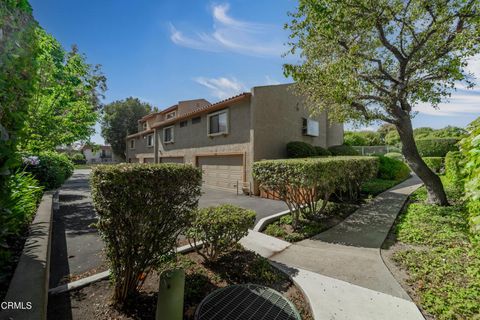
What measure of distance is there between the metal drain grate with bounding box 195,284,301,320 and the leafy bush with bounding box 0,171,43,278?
98.1 inches

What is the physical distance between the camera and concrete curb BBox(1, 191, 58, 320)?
6.62 ft

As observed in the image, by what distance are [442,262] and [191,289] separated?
4801mm

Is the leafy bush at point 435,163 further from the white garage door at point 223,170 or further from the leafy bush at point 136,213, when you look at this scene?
the leafy bush at point 136,213

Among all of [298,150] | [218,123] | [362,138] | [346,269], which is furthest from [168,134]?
[362,138]

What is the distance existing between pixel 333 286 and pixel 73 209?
931 centimetres

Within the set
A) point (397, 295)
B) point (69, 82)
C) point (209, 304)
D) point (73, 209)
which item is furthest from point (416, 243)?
point (69, 82)

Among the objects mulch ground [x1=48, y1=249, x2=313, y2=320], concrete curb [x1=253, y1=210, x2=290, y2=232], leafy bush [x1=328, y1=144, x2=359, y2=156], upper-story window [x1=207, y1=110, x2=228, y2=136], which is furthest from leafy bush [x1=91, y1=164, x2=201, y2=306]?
leafy bush [x1=328, y1=144, x2=359, y2=156]

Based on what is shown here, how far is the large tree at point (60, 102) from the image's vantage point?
7.73 metres

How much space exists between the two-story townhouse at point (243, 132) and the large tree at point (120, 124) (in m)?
22.0

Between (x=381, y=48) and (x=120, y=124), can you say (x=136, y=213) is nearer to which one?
(x=381, y=48)

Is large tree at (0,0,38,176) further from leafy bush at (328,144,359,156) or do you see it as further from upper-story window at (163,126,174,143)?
leafy bush at (328,144,359,156)

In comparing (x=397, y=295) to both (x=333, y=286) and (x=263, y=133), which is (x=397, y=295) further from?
(x=263, y=133)

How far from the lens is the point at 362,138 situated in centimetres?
2902

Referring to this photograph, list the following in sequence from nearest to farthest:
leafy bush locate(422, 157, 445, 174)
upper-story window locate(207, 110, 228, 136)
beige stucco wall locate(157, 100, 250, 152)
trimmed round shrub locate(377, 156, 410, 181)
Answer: beige stucco wall locate(157, 100, 250, 152) < upper-story window locate(207, 110, 228, 136) < trimmed round shrub locate(377, 156, 410, 181) < leafy bush locate(422, 157, 445, 174)
